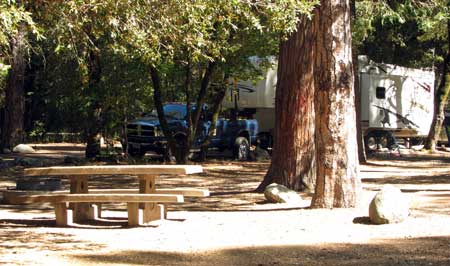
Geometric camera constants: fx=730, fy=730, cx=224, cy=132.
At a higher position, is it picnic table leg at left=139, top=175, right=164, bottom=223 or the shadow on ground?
picnic table leg at left=139, top=175, right=164, bottom=223

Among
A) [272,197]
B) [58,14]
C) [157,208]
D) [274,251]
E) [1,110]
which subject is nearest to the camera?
[274,251]

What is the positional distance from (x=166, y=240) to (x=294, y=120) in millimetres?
5178

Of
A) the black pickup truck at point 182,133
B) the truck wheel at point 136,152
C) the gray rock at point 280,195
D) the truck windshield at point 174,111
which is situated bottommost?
the gray rock at point 280,195

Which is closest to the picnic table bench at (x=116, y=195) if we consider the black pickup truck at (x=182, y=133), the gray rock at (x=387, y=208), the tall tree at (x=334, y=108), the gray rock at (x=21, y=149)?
the tall tree at (x=334, y=108)

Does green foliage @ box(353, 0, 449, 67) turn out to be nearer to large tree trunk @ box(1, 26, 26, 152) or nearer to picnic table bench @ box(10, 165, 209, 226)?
large tree trunk @ box(1, 26, 26, 152)

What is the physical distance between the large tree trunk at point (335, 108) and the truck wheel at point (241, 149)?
43.2 ft

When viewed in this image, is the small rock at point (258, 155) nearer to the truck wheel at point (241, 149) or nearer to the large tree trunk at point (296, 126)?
the truck wheel at point (241, 149)

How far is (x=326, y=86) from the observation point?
10.6m

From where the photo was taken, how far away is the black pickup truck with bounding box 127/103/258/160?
21953mm

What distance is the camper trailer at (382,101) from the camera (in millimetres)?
26578

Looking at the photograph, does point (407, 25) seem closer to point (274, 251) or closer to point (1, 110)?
point (1, 110)

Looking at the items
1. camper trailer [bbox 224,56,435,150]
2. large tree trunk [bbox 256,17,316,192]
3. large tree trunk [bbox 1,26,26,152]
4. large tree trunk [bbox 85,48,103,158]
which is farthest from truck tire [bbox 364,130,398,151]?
large tree trunk [bbox 256,17,316,192]

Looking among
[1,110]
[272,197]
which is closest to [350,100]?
Answer: [272,197]

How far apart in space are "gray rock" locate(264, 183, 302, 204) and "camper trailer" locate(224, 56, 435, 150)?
13.0 meters
